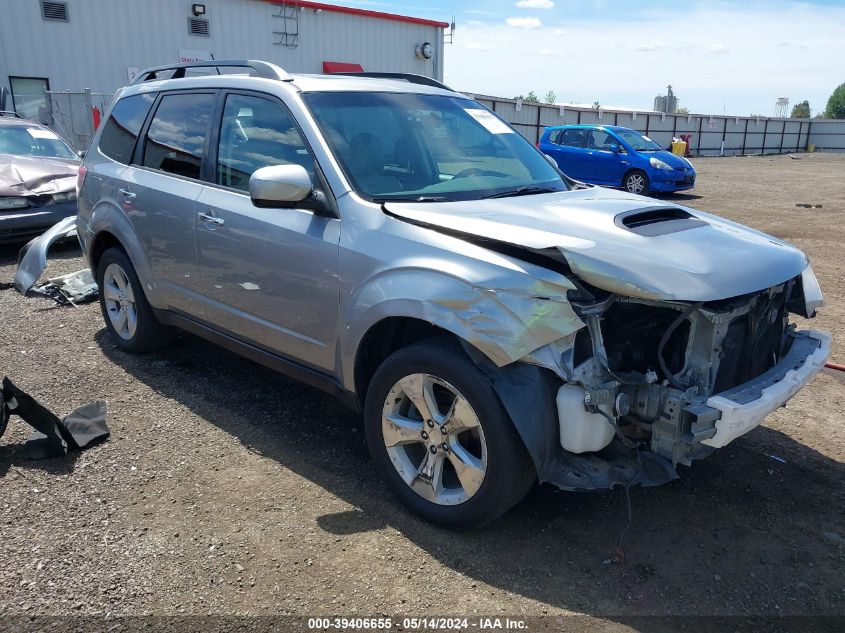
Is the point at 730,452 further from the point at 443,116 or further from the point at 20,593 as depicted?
the point at 20,593

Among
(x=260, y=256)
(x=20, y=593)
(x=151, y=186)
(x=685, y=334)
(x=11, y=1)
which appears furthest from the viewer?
(x=11, y=1)

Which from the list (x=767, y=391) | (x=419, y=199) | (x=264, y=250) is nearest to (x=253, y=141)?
(x=264, y=250)

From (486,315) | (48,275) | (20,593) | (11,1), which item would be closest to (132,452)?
(20,593)

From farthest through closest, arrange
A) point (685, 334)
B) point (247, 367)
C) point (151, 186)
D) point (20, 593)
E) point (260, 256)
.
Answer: point (247, 367)
point (151, 186)
point (260, 256)
point (685, 334)
point (20, 593)

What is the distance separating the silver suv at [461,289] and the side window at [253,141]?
0.05 feet

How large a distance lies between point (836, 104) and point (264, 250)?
12871 cm

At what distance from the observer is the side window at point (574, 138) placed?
56.5ft

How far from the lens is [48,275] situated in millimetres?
7625

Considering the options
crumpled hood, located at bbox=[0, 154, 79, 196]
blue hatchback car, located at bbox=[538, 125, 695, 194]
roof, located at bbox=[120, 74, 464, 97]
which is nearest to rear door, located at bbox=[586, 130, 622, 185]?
blue hatchback car, located at bbox=[538, 125, 695, 194]

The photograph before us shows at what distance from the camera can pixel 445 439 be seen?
2984mm

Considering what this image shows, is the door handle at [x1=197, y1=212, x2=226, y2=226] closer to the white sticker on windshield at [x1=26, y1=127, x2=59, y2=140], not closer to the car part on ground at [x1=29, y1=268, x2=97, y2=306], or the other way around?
the car part on ground at [x1=29, y1=268, x2=97, y2=306]

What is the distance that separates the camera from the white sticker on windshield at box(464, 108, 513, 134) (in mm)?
4254

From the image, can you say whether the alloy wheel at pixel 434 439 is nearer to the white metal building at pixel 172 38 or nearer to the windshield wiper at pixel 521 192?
the windshield wiper at pixel 521 192

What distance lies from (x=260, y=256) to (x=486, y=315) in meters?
1.48
